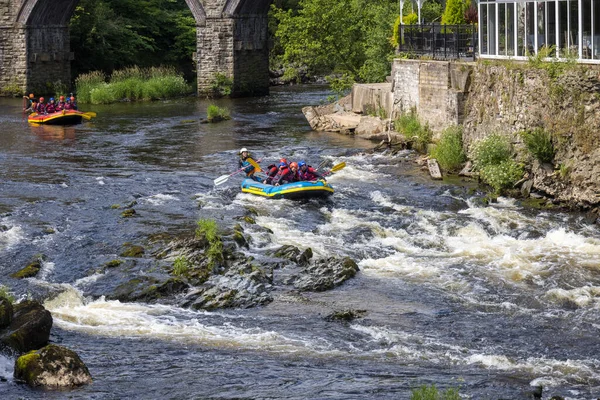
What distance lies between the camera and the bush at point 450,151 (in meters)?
26.8

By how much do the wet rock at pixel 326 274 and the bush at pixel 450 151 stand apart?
8854 mm

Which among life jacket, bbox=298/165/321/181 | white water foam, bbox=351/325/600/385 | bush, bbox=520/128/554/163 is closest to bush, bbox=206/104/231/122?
life jacket, bbox=298/165/321/181

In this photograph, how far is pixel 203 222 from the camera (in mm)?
20156

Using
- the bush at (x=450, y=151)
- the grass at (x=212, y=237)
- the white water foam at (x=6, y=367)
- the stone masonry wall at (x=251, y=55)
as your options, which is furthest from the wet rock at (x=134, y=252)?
the stone masonry wall at (x=251, y=55)

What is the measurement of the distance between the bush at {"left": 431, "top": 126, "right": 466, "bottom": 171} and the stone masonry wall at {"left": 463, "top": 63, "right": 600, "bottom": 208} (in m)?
0.87

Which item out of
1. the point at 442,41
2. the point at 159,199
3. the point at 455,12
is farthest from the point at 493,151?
the point at 455,12

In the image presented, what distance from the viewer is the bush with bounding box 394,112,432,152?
29.7m

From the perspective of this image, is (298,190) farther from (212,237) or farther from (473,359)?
(473,359)

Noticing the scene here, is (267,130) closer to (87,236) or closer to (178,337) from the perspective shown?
(87,236)

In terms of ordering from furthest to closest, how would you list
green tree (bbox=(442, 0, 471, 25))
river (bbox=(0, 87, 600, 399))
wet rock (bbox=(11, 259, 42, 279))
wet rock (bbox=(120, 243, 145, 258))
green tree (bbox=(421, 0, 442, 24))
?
1. green tree (bbox=(421, 0, 442, 24))
2. green tree (bbox=(442, 0, 471, 25))
3. wet rock (bbox=(120, 243, 145, 258))
4. wet rock (bbox=(11, 259, 42, 279))
5. river (bbox=(0, 87, 600, 399))

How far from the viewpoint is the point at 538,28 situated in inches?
1040

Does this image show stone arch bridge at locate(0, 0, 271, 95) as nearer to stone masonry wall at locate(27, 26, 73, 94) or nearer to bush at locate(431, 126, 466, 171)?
stone masonry wall at locate(27, 26, 73, 94)

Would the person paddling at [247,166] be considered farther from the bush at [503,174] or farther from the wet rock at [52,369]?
the wet rock at [52,369]

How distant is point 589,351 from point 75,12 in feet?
149
